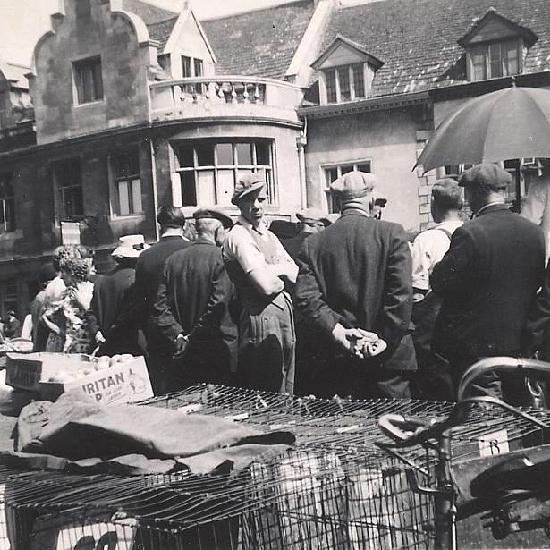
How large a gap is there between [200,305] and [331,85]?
70.9 ft

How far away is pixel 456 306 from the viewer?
463 cm

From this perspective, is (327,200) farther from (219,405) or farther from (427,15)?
(219,405)

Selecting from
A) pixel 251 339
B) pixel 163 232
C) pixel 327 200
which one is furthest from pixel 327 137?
pixel 251 339

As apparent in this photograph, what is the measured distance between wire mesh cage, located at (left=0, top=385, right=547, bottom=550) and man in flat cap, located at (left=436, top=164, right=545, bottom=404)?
1.23 metres

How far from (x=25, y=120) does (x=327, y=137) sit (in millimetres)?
11307

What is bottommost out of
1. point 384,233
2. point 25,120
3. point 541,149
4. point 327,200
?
point 384,233

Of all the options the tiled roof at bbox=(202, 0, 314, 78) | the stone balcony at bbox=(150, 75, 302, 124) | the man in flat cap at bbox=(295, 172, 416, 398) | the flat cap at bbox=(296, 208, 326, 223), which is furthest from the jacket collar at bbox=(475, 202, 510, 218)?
the tiled roof at bbox=(202, 0, 314, 78)

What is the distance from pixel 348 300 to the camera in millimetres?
4973

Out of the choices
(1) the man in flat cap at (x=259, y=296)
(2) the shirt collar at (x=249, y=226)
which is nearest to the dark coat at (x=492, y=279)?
(1) the man in flat cap at (x=259, y=296)

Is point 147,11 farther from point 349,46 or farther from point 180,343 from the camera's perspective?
point 180,343

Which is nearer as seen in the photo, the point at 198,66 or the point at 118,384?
the point at 118,384

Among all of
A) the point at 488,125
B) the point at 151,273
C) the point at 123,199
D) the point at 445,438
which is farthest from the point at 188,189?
the point at 445,438

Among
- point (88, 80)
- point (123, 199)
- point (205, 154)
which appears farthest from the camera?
point (88, 80)

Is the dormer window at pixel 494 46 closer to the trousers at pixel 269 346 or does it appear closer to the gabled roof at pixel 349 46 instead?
the gabled roof at pixel 349 46
